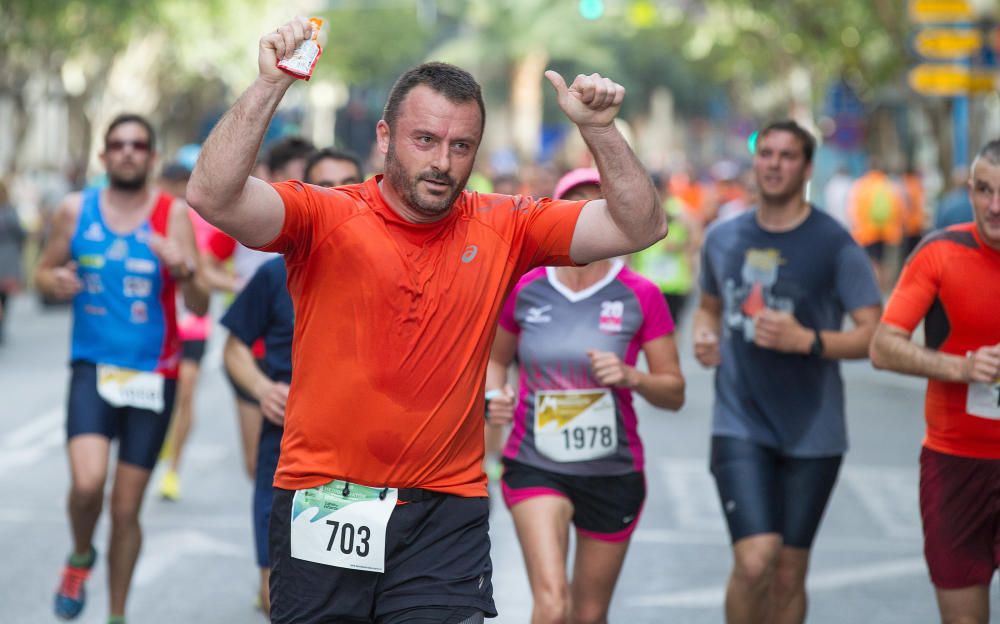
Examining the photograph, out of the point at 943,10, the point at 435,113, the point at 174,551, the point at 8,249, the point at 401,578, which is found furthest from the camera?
the point at 8,249

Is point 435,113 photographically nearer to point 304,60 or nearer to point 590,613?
point 304,60

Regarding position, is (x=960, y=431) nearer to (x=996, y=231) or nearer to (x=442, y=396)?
(x=996, y=231)

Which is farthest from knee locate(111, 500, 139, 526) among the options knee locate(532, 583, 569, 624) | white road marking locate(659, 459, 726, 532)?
white road marking locate(659, 459, 726, 532)

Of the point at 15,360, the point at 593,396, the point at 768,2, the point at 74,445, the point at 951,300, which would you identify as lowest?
the point at 15,360

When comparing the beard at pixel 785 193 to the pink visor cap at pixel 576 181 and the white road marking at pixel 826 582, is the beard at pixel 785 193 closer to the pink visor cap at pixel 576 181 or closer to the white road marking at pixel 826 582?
the pink visor cap at pixel 576 181

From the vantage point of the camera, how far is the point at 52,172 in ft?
181

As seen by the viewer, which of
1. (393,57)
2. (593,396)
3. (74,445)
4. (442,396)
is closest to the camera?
(442,396)

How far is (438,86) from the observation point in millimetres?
4141

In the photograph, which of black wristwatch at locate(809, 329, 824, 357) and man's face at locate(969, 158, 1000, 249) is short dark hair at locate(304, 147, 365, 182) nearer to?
black wristwatch at locate(809, 329, 824, 357)

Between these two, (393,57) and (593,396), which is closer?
(593,396)

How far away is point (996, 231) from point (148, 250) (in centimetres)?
347

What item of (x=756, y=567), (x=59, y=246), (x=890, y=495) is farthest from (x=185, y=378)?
(x=756, y=567)

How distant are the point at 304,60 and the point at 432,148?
41cm

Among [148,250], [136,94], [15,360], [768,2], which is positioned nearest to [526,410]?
[148,250]
